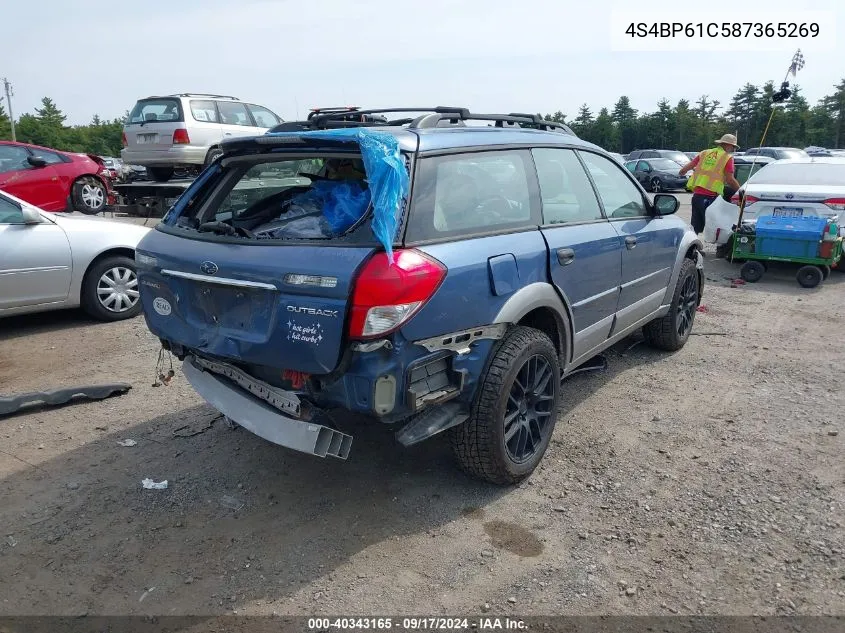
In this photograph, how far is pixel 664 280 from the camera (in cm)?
525

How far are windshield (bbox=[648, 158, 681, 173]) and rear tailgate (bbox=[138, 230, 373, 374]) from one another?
25893 mm

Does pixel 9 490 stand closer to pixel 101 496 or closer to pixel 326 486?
pixel 101 496

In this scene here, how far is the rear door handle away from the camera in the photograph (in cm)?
372

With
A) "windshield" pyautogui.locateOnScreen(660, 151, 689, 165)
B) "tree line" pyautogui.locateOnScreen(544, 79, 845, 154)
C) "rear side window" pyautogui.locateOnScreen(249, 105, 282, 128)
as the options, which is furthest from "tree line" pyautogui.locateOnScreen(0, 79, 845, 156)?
"rear side window" pyautogui.locateOnScreen(249, 105, 282, 128)

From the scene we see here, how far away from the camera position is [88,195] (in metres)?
13.0

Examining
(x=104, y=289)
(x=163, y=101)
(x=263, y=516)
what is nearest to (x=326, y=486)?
(x=263, y=516)

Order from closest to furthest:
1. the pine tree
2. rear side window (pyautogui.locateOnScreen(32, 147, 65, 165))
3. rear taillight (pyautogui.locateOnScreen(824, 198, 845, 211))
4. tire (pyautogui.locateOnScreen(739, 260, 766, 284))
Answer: rear taillight (pyautogui.locateOnScreen(824, 198, 845, 211)) → tire (pyautogui.locateOnScreen(739, 260, 766, 284)) → rear side window (pyautogui.locateOnScreen(32, 147, 65, 165)) → the pine tree

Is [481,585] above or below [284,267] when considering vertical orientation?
below

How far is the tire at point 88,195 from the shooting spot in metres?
12.9

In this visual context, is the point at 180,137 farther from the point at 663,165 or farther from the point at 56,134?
the point at 56,134

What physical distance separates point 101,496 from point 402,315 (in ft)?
6.45

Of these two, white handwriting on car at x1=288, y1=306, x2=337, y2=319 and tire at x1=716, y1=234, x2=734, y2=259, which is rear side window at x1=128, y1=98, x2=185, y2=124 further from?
white handwriting on car at x1=288, y1=306, x2=337, y2=319

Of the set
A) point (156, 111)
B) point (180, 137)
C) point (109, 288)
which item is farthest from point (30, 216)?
point (156, 111)

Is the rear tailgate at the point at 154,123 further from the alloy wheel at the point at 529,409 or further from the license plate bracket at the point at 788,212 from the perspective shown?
the alloy wheel at the point at 529,409
